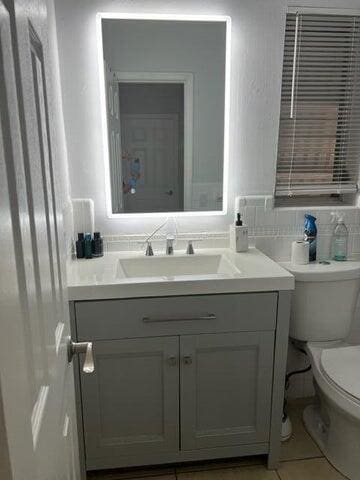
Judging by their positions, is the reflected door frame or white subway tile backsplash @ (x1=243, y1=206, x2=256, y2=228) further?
white subway tile backsplash @ (x1=243, y1=206, x2=256, y2=228)

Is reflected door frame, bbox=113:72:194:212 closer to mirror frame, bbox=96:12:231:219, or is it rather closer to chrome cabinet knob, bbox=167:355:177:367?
mirror frame, bbox=96:12:231:219

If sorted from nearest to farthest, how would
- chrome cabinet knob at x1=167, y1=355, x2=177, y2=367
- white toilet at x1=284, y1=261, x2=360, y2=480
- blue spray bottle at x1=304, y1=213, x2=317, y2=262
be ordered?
1. chrome cabinet knob at x1=167, y1=355, x2=177, y2=367
2. white toilet at x1=284, y1=261, x2=360, y2=480
3. blue spray bottle at x1=304, y1=213, x2=317, y2=262

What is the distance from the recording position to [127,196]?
1.86 metres

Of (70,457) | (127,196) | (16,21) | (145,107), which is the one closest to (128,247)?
(127,196)

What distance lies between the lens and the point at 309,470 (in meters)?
1.71

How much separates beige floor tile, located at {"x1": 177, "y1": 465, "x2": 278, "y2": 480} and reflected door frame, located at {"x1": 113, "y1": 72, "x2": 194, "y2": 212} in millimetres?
1183

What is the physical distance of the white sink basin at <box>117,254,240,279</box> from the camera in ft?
5.80

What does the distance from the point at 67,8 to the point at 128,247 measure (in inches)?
41.8

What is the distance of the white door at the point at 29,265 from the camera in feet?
1.46

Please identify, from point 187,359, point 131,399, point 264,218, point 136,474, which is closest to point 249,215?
point 264,218

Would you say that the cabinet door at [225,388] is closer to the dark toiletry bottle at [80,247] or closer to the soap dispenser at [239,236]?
the soap dispenser at [239,236]

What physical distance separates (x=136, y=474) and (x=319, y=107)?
73.9 inches

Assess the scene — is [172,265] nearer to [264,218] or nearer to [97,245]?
[97,245]

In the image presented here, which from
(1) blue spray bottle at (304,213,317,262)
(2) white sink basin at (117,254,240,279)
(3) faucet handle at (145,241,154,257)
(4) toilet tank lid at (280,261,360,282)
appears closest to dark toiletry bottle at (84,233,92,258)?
(2) white sink basin at (117,254,240,279)
